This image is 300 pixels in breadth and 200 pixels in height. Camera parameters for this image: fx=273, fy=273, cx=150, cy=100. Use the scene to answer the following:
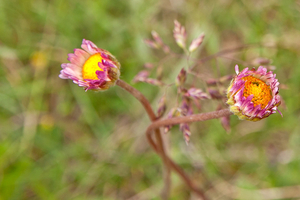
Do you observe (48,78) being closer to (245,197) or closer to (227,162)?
(227,162)

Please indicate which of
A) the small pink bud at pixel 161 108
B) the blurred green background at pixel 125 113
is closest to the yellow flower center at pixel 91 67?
the small pink bud at pixel 161 108

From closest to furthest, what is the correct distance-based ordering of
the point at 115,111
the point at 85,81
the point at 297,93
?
the point at 85,81, the point at 297,93, the point at 115,111

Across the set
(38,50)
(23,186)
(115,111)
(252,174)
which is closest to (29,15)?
(38,50)

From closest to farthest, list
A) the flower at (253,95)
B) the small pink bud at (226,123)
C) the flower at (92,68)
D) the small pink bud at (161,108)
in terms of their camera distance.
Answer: the flower at (253,95) < the flower at (92,68) < the small pink bud at (161,108) < the small pink bud at (226,123)

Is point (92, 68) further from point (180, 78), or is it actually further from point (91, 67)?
point (180, 78)

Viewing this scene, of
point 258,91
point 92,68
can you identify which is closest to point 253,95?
point 258,91

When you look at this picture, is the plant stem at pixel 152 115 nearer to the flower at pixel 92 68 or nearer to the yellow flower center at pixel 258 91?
the flower at pixel 92 68
